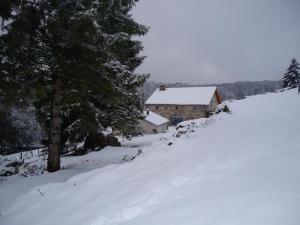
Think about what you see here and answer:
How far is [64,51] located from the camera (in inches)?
389

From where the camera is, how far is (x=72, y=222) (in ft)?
15.8

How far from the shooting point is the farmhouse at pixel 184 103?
49281 millimetres

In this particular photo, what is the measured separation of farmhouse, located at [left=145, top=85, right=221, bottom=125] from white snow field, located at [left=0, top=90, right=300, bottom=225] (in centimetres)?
4041

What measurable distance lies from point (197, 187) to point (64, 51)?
776 cm

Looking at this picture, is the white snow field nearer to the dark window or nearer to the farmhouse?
the farmhouse

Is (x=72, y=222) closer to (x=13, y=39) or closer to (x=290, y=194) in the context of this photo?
(x=290, y=194)

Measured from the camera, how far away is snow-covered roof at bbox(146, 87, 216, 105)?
50.0m

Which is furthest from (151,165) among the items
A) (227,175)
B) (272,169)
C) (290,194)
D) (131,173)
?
(290,194)

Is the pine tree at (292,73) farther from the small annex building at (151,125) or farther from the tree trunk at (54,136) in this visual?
the tree trunk at (54,136)

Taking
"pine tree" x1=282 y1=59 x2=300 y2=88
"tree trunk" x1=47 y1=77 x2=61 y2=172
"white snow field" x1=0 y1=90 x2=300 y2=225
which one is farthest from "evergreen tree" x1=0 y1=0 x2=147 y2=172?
"pine tree" x1=282 y1=59 x2=300 y2=88

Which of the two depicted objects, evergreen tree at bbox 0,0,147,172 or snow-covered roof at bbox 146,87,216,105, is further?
snow-covered roof at bbox 146,87,216,105

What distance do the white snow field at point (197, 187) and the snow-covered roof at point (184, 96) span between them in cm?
4113

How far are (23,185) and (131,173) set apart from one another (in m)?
4.72

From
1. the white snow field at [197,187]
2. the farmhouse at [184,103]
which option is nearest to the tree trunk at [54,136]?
the white snow field at [197,187]
